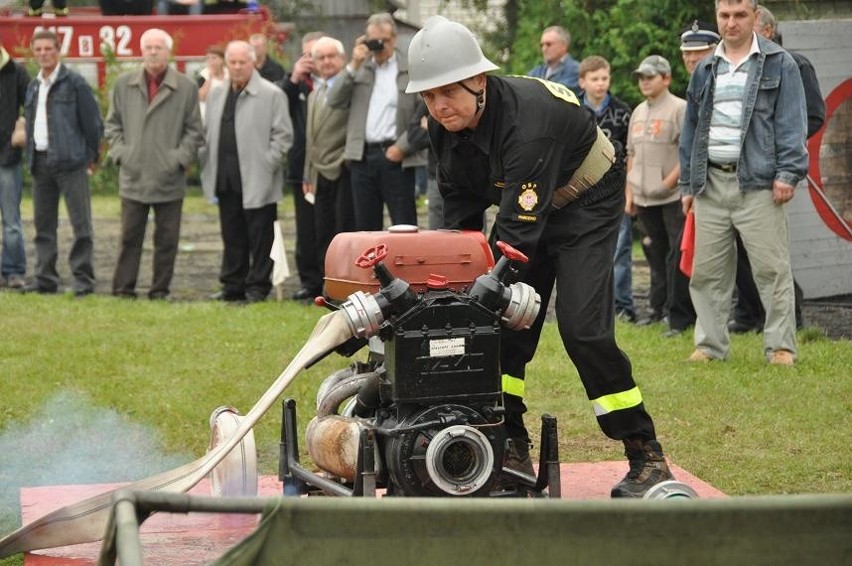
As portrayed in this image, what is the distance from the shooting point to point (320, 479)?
586 centimetres

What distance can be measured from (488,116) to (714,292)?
436 cm

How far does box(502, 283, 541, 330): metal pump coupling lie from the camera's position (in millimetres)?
5422

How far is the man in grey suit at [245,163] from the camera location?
13.0 metres

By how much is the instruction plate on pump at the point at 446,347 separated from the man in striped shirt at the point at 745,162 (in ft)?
14.1

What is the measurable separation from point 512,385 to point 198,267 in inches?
382

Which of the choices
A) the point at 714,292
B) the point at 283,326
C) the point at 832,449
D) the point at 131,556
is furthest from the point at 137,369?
the point at 131,556

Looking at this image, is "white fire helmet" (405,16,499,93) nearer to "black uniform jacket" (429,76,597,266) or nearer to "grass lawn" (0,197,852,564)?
"black uniform jacket" (429,76,597,266)

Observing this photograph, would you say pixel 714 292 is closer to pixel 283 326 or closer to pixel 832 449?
pixel 832 449

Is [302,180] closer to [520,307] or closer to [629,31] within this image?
[629,31]

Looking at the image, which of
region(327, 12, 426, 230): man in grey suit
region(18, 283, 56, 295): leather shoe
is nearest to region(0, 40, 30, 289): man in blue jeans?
region(18, 283, 56, 295): leather shoe

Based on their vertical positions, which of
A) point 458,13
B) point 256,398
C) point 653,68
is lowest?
point 256,398

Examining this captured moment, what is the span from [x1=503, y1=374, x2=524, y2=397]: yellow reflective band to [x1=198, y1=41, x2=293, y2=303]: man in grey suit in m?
6.96

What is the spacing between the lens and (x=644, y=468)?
6.13 m

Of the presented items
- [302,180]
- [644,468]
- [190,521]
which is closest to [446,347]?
[644,468]
